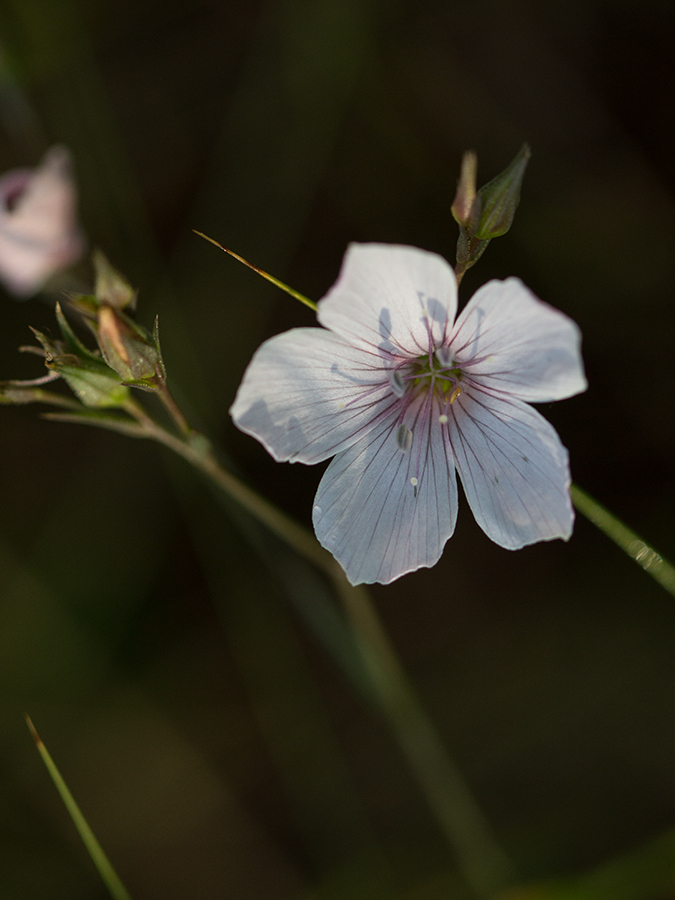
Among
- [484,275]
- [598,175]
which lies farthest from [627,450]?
[598,175]

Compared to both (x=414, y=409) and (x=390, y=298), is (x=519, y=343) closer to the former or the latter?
(x=390, y=298)

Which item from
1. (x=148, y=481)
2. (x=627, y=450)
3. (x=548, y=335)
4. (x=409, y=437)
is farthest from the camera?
(x=148, y=481)

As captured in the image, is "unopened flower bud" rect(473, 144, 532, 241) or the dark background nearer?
"unopened flower bud" rect(473, 144, 532, 241)

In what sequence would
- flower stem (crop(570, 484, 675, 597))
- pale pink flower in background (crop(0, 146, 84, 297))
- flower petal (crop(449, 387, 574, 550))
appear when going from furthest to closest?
1. pale pink flower in background (crop(0, 146, 84, 297))
2. flower stem (crop(570, 484, 675, 597))
3. flower petal (crop(449, 387, 574, 550))

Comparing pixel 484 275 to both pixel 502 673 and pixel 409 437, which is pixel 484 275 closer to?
pixel 409 437

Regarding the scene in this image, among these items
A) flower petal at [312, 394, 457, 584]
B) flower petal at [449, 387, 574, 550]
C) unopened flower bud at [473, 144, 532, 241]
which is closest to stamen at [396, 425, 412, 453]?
flower petal at [312, 394, 457, 584]

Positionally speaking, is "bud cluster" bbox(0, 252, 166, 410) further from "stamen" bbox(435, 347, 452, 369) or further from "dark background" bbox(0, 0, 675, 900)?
"dark background" bbox(0, 0, 675, 900)
